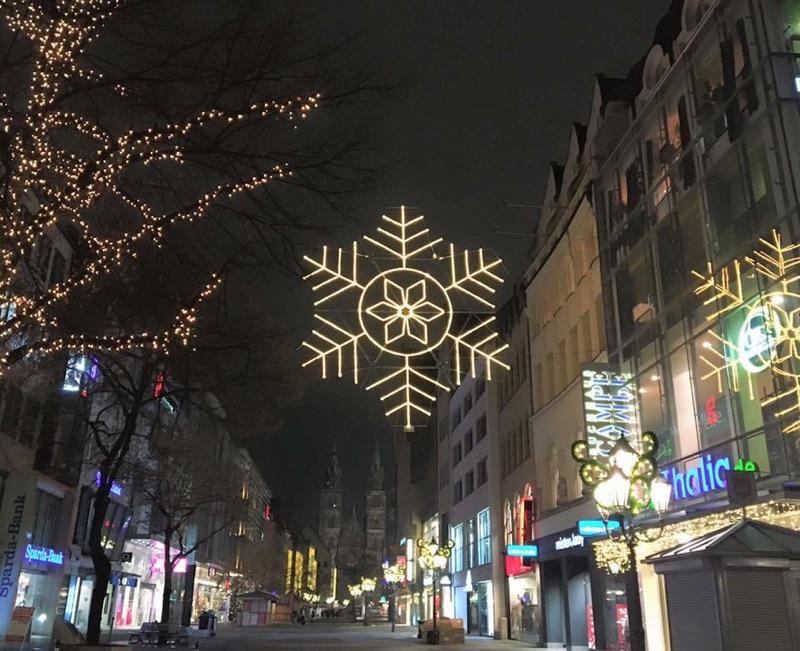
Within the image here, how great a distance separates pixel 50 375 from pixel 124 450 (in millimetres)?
5749

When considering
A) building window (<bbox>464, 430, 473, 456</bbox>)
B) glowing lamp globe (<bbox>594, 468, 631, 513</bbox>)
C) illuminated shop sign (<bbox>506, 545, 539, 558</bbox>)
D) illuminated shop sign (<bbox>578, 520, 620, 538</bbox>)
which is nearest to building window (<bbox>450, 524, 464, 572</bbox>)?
building window (<bbox>464, 430, 473, 456</bbox>)

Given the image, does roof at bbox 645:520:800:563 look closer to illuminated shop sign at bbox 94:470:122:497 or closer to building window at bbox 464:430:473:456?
illuminated shop sign at bbox 94:470:122:497

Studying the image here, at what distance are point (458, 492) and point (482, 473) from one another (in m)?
8.25

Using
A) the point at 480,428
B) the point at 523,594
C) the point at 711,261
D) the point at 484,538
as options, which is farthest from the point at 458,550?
the point at 711,261

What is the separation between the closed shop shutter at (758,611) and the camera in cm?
808

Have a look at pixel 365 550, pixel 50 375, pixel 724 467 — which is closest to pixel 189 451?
pixel 50 375

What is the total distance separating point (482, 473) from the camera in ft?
139

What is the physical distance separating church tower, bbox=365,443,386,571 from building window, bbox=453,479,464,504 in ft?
313

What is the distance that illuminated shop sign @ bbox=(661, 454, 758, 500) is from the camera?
14.7 meters

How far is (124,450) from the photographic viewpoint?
18344mm

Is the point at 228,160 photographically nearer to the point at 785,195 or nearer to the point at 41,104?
the point at 41,104

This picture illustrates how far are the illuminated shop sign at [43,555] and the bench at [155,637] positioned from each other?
5326 mm

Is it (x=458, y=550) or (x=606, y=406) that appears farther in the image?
(x=458, y=550)

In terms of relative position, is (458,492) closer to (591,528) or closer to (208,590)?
(591,528)
